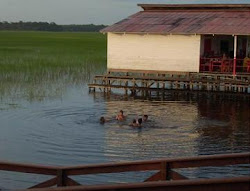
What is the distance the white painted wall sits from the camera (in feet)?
95.8

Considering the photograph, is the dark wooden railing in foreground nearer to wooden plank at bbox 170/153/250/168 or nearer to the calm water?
wooden plank at bbox 170/153/250/168

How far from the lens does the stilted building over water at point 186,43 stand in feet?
92.6

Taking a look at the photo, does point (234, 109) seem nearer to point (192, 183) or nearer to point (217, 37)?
point (217, 37)

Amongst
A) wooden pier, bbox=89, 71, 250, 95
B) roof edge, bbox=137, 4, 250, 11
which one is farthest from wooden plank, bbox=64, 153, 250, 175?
roof edge, bbox=137, 4, 250, 11

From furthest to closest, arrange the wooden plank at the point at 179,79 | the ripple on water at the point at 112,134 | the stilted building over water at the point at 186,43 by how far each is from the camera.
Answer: the stilted building over water at the point at 186,43, the wooden plank at the point at 179,79, the ripple on water at the point at 112,134

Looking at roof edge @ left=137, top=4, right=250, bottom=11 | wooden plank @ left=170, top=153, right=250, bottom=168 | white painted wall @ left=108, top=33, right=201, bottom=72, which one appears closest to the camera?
wooden plank @ left=170, top=153, right=250, bottom=168

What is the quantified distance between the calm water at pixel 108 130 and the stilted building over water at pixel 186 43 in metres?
1.90

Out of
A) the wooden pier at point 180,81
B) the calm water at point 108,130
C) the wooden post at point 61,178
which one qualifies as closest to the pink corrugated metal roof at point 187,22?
the wooden pier at point 180,81

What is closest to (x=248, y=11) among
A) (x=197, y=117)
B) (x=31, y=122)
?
(x=197, y=117)

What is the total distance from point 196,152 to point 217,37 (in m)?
16.5

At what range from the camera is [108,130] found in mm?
19188

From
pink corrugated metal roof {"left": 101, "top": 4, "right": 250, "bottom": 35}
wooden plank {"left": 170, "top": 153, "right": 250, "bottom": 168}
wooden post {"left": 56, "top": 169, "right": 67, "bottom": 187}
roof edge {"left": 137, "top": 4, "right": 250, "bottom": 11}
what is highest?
roof edge {"left": 137, "top": 4, "right": 250, "bottom": 11}

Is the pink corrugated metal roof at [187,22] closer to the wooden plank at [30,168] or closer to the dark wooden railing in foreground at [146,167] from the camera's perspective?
the dark wooden railing in foreground at [146,167]

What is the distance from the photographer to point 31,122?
20781 mm
